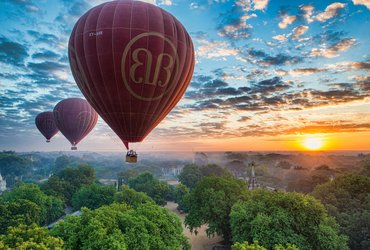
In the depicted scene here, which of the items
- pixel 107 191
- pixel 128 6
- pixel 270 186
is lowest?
pixel 270 186

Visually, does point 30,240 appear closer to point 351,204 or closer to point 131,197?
point 131,197

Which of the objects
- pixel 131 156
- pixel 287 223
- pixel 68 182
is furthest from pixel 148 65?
pixel 68 182

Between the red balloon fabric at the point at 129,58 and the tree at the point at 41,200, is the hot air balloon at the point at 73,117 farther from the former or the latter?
the red balloon fabric at the point at 129,58

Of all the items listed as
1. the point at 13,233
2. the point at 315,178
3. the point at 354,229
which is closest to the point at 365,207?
the point at 354,229

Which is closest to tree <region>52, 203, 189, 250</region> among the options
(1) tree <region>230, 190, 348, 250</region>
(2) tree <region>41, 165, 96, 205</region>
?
(1) tree <region>230, 190, 348, 250</region>

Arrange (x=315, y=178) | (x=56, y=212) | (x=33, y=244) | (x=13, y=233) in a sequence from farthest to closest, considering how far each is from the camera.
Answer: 1. (x=315, y=178)
2. (x=56, y=212)
3. (x=13, y=233)
4. (x=33, y=244)

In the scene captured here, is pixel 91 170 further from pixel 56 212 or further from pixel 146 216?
pixel 146 216
